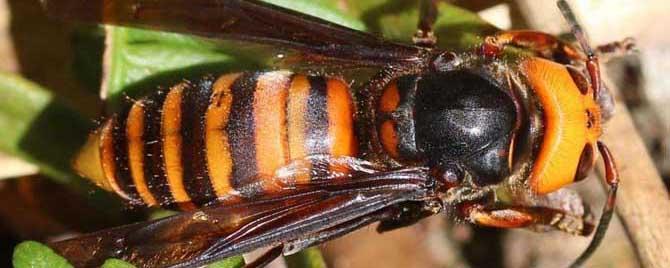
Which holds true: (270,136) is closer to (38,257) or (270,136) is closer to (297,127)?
(297,127)

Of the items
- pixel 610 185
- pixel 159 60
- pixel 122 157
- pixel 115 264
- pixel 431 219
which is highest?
pixel 159 60

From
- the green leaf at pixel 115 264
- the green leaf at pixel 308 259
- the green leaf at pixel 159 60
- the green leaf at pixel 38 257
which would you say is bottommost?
the green leaf at pixel 308 259

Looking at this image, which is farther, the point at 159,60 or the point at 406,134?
the point at 159,60

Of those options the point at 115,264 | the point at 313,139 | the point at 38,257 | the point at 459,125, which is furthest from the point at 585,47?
the point at 38,257

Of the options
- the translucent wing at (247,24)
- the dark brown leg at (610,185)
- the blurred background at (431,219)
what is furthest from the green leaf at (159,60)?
the dark brown leg at (610,185)

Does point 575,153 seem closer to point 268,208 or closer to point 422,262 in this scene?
point 268,208

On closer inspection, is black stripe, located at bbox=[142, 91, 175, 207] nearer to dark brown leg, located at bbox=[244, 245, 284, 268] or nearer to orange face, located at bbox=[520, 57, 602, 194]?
dark brown leg, located at bbox=[244, 245, 284, 268]

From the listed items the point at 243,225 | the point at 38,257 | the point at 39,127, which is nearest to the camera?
the point at 38,257

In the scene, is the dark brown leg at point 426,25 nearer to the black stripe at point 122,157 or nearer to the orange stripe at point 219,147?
the orange stripe at point 219,147

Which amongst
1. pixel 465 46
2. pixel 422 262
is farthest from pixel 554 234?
pixel 465 46

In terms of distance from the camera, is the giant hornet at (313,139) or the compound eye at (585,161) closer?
the giant hornet at (313,139)
